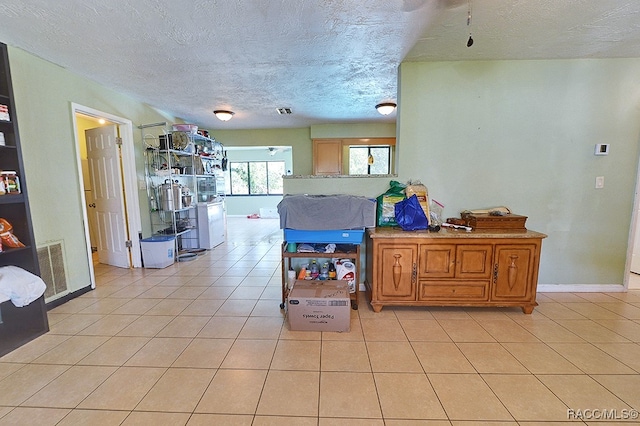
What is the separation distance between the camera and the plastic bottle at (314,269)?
2.62 metres

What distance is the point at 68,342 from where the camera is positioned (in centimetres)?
203

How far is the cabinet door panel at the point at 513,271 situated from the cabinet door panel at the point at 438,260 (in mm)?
398

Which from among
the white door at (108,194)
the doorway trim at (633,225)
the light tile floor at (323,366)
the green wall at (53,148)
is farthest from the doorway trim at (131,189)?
the doorway trim at (633,225)

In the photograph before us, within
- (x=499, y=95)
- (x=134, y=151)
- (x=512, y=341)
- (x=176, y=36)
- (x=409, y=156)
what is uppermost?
(x=176, y=36)

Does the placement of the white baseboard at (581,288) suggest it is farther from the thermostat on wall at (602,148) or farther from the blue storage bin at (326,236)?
the blue storage bin at (326,236)

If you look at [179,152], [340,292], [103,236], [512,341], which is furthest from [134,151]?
[512,341]

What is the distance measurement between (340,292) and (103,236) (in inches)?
151

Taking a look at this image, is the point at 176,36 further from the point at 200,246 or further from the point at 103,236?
the point at 200,246

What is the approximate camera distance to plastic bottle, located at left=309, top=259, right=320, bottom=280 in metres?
2.62

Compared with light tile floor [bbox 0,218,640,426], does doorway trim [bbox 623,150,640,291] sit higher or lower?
higher

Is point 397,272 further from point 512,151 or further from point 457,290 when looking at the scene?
point 512,151

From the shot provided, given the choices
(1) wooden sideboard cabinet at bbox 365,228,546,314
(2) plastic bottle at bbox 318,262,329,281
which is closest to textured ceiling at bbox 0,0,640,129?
(1) wooden sideboard cabinet at bbox 365,228,546,314

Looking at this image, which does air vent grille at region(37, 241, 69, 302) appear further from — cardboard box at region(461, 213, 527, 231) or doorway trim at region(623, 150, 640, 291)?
doorway trim at region(623, 150, 640, 291)

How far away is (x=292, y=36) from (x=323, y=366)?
8.22 ft
